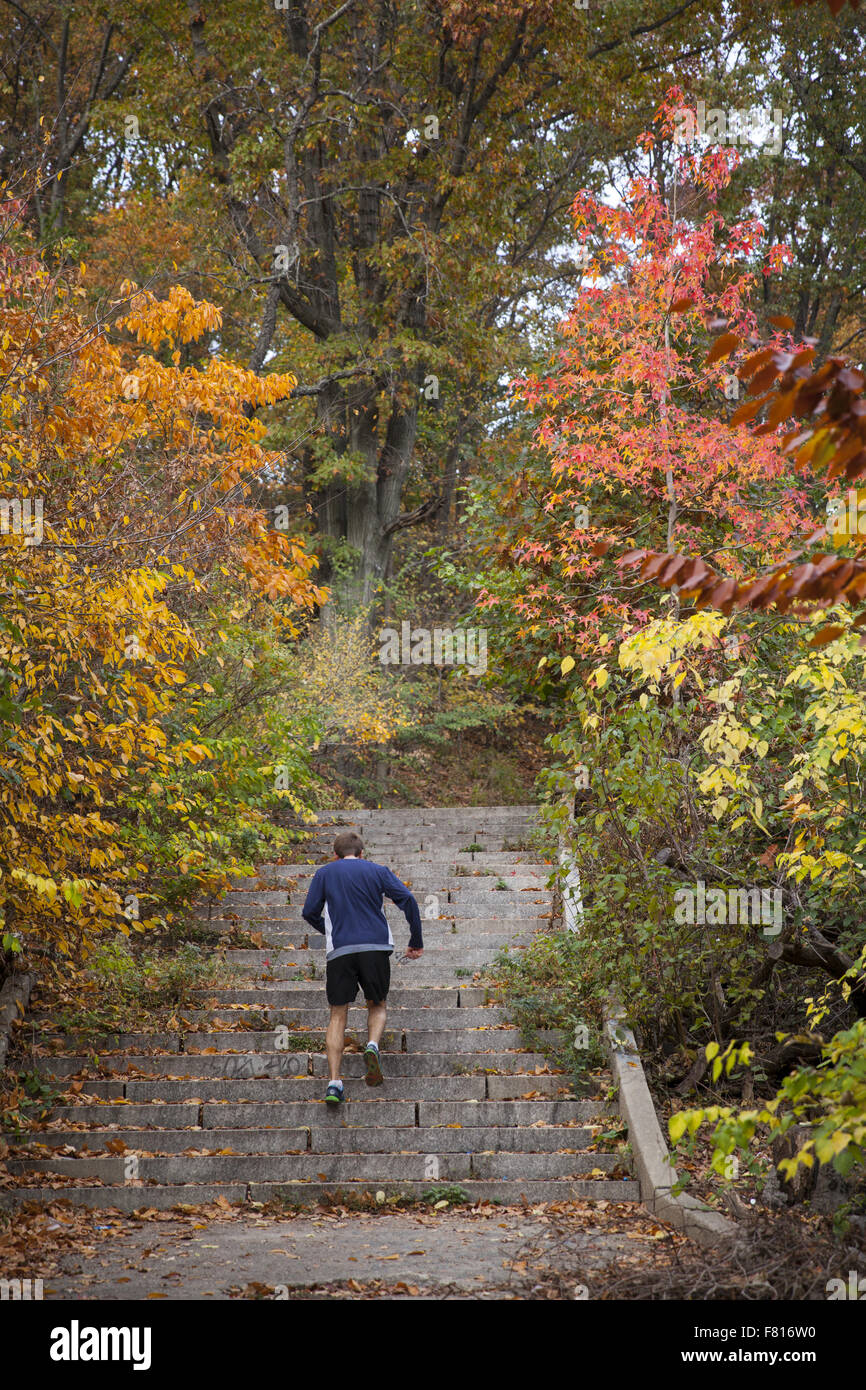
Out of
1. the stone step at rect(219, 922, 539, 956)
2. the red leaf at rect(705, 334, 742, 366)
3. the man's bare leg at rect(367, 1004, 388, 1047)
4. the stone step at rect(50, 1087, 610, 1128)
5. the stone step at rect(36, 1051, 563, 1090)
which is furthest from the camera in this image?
the stone step at rect(219, 922, 539, 956)

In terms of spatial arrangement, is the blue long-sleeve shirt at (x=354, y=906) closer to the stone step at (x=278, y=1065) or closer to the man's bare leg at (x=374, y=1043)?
the man's bare leg at (x=374, y=1043)

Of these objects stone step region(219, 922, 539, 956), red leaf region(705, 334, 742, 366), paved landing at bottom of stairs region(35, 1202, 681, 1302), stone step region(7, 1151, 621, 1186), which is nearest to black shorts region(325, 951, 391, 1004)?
stone step region(7, 1151, 621, 1186)

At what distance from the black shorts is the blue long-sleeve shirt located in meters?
0.04

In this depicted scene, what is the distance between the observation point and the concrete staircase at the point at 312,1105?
624 centimetres

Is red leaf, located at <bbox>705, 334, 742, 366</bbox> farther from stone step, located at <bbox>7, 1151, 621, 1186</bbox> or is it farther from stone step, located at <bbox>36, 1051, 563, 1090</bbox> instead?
stone step, located at <bbox>36, 1051, 563, 1090</bbox>

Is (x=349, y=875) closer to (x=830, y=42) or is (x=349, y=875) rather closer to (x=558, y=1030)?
(x=558, y=1030)

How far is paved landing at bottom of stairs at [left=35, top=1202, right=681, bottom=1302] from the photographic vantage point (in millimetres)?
4559

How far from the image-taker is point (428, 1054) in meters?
7.59

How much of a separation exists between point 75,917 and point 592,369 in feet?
27.0

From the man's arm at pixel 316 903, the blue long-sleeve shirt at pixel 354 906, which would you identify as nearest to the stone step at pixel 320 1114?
the blue long-sleeve shirt at pixel 354 906

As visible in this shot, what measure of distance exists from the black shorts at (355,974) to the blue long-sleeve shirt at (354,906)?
0.15 ft
